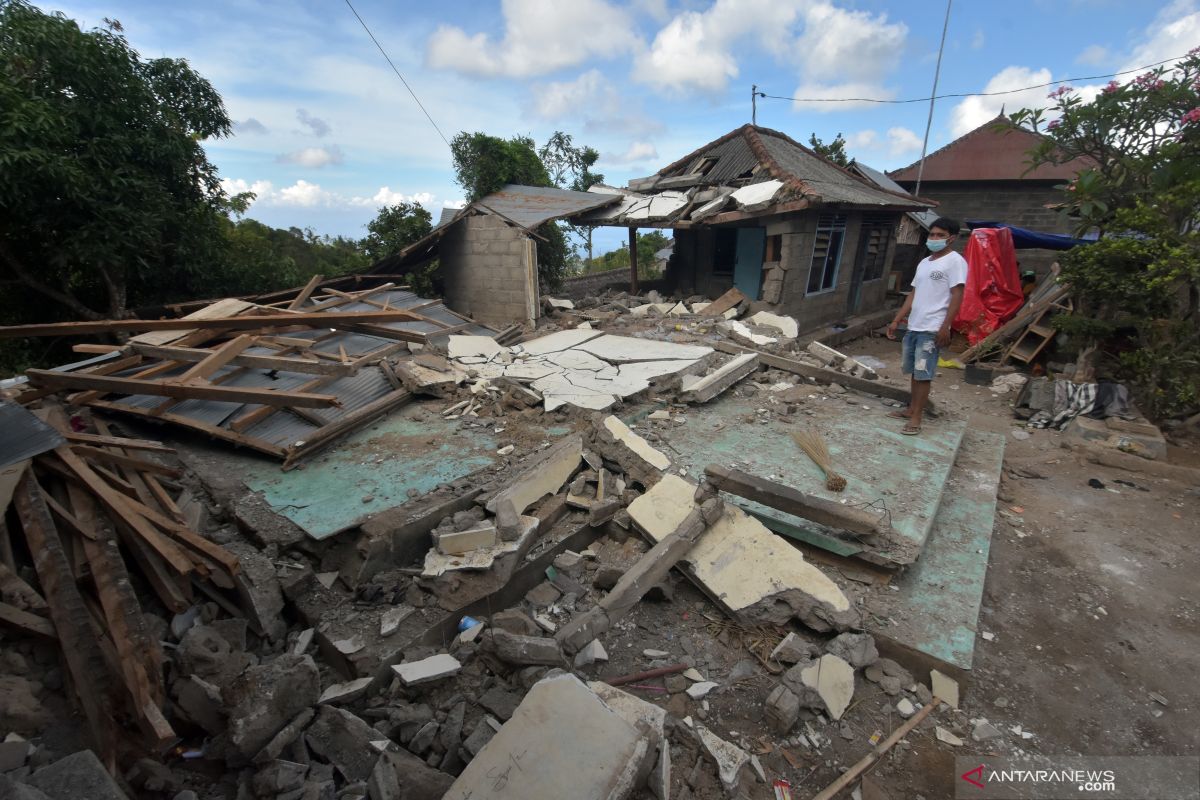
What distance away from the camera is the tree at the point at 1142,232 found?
21.2ft

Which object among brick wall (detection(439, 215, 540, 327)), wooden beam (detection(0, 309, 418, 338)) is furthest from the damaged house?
wooden beam (detection(0, 309, 418, 338))

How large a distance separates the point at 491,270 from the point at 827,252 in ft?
23.2

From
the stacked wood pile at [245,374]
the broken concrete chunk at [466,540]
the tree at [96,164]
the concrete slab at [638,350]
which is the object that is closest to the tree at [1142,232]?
the concrete slab at [638,350]

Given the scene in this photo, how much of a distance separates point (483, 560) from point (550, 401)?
2.13 meters

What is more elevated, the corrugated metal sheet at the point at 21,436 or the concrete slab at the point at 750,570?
the corrugated metal sheet at the point at 21,436

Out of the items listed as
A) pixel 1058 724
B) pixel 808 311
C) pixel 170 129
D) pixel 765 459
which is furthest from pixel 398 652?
pixel 808 311

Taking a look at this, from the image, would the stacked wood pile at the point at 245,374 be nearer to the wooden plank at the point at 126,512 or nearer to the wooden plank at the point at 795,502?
the wooden plank at the point at 126,512

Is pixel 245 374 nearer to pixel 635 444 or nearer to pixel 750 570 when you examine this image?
pixel 635 444

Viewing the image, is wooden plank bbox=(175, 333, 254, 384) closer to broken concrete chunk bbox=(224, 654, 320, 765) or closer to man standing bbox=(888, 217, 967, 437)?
broken concrete chunk bbox=(224, 654, 320, 765)

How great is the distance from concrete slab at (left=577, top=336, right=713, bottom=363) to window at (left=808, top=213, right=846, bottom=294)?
17.1 feet

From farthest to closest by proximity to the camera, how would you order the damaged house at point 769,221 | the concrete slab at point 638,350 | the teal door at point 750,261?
the teal door at point 750,261 → the damaged house at point 769,221 → the concrete slab at point 638,350

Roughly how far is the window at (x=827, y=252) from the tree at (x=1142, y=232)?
3212 millimetres

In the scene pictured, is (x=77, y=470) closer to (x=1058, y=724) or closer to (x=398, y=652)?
(x=398, y=652)

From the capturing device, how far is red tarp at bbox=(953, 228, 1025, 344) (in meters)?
10.7
